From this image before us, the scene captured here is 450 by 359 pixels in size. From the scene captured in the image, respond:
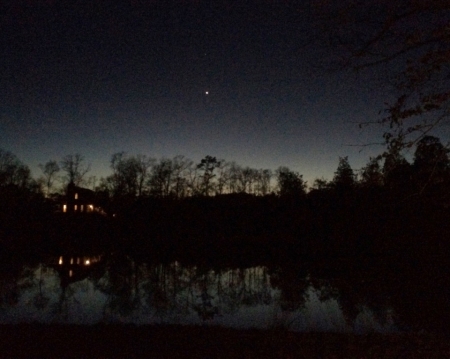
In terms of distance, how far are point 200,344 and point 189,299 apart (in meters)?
10.3

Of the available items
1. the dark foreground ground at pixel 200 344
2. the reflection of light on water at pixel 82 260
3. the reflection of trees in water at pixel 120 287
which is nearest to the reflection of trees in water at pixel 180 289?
the reflection of trees in water at pixel 120 287

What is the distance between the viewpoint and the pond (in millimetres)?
15008

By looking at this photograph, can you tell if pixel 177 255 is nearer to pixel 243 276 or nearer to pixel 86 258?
pixel 86 258

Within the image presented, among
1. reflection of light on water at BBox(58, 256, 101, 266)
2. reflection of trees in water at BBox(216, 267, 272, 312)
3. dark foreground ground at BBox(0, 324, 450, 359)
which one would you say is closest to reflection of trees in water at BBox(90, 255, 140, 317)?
reflection of light on water at BBox(58, 256, 101, 266)

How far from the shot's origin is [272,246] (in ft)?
149

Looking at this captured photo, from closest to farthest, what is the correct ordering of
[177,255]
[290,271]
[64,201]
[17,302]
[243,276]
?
[17,302] < [243,276] < [290,271] < [177,255] < [64,201]

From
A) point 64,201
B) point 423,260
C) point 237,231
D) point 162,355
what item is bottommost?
point 162,355

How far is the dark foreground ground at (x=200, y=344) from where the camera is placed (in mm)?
8633

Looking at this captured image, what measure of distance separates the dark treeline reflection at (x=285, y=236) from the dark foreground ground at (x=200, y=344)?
2.72 m

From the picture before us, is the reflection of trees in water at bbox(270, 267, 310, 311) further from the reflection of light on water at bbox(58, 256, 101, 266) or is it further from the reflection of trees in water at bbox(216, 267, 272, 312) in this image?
the reflection of light on water at bbox(58, 256, 101, 266)

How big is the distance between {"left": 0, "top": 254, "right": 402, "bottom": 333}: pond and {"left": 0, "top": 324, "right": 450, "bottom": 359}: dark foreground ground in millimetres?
1834

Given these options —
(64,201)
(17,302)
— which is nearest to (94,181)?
(64,201)

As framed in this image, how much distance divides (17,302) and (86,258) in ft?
63.2

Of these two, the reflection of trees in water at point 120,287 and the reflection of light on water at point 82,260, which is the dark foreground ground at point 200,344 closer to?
the reflection of trees in water at point 120,287
